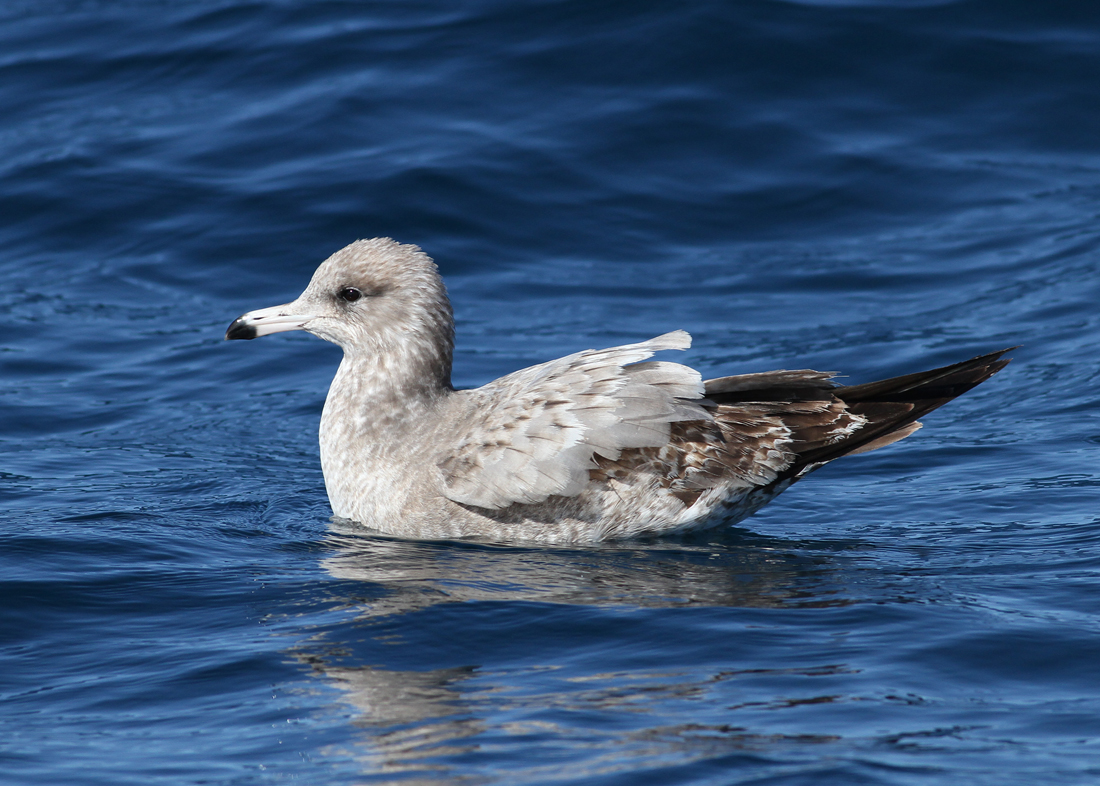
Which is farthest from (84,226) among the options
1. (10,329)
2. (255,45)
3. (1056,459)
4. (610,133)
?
(1056,459)

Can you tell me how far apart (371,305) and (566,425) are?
4.80ft

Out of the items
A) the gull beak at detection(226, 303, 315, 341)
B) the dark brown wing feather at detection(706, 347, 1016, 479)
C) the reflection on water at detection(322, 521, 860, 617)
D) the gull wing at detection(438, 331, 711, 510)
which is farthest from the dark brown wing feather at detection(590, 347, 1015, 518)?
the gull beak at detection(226, 303, 315, 341)

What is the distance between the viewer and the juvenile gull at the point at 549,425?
7012 mm

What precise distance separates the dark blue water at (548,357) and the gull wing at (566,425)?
0.35m

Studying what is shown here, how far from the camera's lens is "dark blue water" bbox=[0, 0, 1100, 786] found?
16.4 ft

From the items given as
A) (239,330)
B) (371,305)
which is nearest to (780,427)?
(371,305)

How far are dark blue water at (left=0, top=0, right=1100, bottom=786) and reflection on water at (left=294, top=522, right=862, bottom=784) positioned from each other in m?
0.02

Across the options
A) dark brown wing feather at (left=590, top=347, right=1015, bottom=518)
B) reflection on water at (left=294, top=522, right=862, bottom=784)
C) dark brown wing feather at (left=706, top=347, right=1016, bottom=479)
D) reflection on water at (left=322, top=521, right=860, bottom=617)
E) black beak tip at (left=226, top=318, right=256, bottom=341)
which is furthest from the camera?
black beak tip at (left=226, top=318, right=256, bottom=341)

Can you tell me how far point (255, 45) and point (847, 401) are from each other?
31.7 feet

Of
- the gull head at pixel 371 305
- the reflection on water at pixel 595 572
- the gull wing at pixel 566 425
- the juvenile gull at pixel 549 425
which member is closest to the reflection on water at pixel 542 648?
the reflection on water at pixel 595 572

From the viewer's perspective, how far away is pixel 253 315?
763 centimetres

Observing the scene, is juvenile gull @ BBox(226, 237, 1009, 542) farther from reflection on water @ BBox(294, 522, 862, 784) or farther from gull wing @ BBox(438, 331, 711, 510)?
reflection on water @ BBox(294, 522, 862, 784)

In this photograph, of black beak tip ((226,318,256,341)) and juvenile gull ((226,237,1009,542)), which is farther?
black beak tip ((226,318,256,341))

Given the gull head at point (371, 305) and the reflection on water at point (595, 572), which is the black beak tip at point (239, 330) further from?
the reflection on water at point (595, 572)
